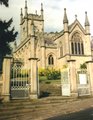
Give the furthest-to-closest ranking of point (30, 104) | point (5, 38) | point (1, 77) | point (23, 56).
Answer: point (23, 56)
point (5, 38)
point (1, 77)
point (30, 104)

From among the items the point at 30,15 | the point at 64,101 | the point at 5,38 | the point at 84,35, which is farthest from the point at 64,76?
the point at 30,15

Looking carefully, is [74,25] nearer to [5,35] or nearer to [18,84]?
[5,35]

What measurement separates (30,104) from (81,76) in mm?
6010

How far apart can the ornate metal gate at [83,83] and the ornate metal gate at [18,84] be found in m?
4.20

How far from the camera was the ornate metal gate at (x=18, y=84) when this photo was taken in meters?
15.7

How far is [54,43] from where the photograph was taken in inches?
2183

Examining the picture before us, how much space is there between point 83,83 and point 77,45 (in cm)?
3452

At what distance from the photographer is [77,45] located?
5241 cm

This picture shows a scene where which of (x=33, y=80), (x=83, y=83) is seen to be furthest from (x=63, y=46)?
(x=33, y=80)

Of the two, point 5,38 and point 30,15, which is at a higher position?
point 30,15

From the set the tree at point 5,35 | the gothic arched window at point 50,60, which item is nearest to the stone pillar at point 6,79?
the tree at point 5,35

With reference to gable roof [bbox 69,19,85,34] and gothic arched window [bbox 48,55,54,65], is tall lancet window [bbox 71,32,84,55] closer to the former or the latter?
gable roof [bbox 69,19,85,34]

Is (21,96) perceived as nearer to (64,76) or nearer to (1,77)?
(1,77)

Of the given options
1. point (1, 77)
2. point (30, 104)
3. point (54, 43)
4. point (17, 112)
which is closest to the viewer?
point (17, 112)
